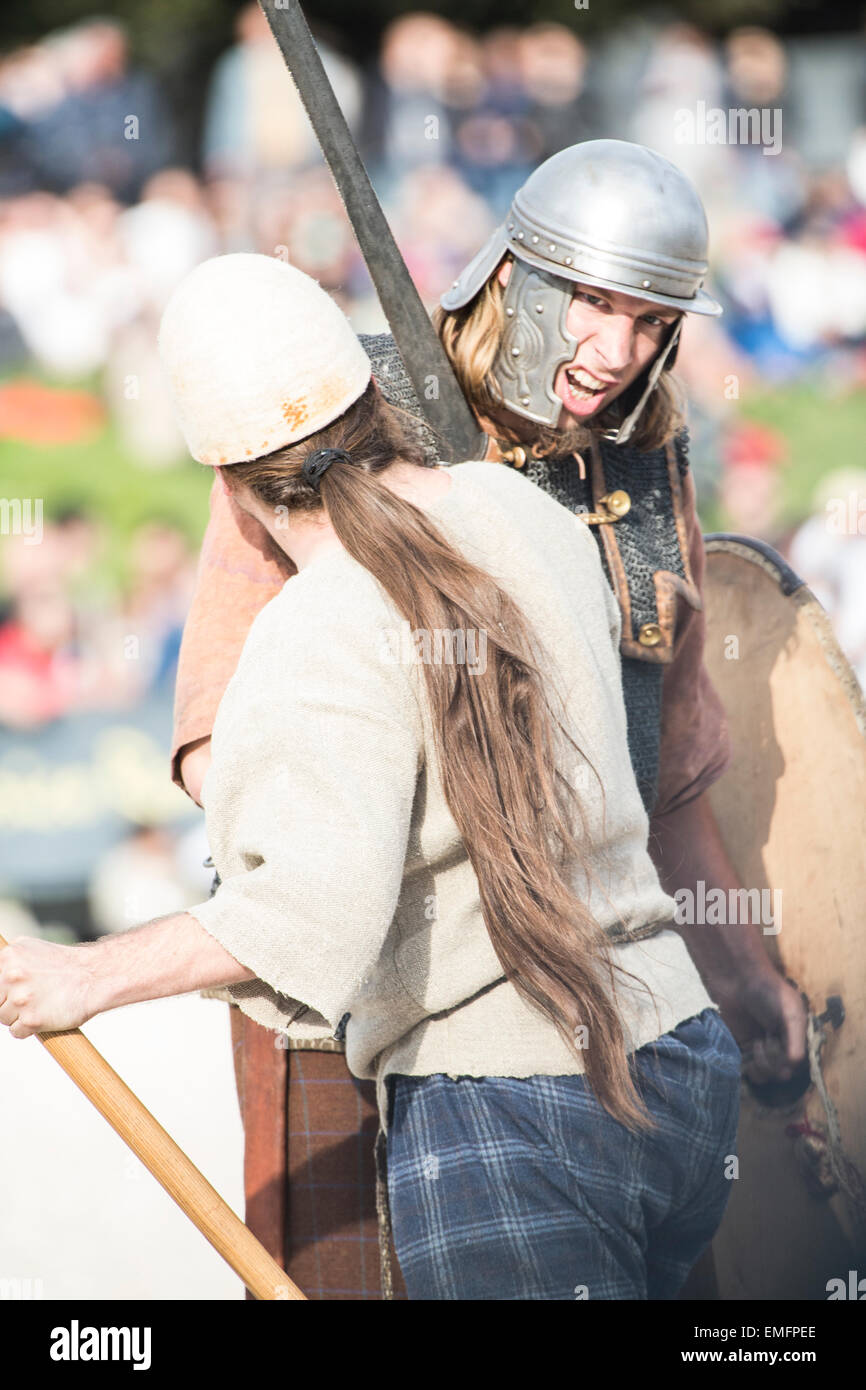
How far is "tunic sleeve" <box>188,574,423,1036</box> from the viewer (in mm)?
1253

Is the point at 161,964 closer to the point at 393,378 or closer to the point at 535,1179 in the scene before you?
the point at 535,1179

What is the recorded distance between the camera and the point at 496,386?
6.61 ft

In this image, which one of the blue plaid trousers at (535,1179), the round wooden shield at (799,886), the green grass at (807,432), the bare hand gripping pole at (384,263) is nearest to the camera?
the blue plaid trousers at (535,1179)

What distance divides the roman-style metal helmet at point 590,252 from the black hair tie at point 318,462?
593mm

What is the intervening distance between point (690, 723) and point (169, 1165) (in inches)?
41.4

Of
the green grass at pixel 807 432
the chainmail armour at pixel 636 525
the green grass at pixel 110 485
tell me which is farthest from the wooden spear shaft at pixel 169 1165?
the green grass at pixel 807 432

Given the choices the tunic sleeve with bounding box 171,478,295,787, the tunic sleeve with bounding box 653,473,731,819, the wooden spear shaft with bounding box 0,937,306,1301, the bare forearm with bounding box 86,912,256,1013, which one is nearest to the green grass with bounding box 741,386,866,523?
the tunic sleeve with bounding box 653,473,731,819

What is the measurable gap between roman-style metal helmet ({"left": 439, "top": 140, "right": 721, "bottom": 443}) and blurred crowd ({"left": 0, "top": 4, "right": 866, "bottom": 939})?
8.68ft

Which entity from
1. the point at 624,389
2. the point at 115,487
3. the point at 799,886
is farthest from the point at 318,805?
the point at 115,487

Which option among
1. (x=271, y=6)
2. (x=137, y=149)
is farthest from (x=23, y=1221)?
(x=137, y=149)

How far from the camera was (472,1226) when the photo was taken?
1.41 metres

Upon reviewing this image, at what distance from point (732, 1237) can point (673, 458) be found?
118 centimetres

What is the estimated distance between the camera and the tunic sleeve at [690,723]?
7.09 feet

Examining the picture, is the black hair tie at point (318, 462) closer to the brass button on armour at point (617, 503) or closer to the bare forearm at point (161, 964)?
the bare forearm at point (161, 964)
